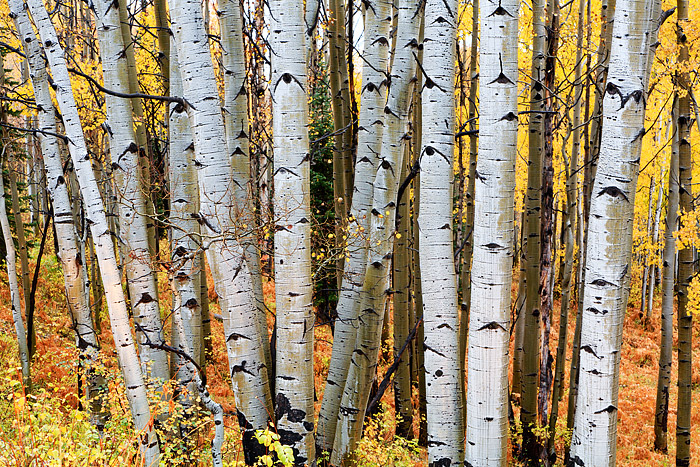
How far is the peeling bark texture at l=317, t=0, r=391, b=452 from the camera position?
349 centimetres

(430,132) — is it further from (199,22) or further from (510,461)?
(510,461)

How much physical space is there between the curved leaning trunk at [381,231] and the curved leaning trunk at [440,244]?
0.79 m

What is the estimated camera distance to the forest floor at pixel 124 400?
3.91 metres

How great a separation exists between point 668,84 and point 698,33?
960 mm

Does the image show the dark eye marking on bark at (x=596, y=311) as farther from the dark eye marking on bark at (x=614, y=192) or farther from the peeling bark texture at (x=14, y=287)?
the peeling bark texture at (x=14, y=287)

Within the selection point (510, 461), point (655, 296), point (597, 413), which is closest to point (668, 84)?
point (510, 461)

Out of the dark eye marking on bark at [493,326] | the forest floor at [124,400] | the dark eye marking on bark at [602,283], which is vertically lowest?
the forest floor at [124,400]

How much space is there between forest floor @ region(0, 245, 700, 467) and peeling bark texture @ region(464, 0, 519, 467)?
1.75 m

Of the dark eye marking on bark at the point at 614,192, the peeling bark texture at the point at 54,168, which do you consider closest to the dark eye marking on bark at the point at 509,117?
the dark eye marking on bark at the point at 614,192

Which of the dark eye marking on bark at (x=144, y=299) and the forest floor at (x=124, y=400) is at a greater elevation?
the dark eye marking on bark at (x=144, y=299)

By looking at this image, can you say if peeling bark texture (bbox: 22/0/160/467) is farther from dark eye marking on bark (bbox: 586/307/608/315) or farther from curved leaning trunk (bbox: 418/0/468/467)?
dark eye marking on bark (bbox: 586/307/608/315)

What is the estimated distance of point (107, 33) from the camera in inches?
145

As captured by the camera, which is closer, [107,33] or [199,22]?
[199,22]

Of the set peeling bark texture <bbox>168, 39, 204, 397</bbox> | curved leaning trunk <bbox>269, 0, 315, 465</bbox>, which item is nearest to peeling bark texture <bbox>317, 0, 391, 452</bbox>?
curved leaning trunk <bbox>269, 0, 315, 465</bbox>
